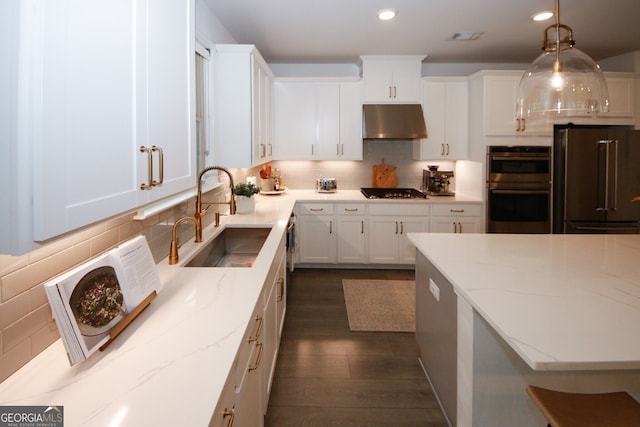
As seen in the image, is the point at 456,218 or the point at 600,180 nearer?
the point at 600,180

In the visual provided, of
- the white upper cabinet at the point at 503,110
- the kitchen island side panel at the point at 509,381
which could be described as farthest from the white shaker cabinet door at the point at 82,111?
the white upper cabinet at the point at 503,110

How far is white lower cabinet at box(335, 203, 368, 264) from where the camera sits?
4750 mm

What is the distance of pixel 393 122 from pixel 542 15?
1796 mm

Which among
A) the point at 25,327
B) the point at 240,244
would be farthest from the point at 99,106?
the point at 240,244

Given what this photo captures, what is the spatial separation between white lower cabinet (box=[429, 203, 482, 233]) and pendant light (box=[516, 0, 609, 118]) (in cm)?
257

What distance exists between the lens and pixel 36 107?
Answer: 75cm

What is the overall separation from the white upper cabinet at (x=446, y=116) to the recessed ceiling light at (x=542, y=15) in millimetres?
1347

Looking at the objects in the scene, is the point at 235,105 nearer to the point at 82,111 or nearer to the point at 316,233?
the point at 316,233

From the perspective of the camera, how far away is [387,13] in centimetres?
330

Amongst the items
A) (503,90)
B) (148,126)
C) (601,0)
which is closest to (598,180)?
(503,90)

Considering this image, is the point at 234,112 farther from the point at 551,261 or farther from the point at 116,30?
the point at 551,261

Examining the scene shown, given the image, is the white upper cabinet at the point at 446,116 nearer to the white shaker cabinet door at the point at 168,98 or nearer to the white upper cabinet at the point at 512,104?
the white upper cabinet at the point at 512,104

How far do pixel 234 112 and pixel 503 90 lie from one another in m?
2.98

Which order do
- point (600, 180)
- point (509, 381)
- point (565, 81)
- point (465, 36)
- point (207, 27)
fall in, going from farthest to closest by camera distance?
point (600, 180)
point (465, 36)
point (207, 27)
point (565, 81)
point (509, 381)
